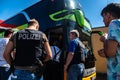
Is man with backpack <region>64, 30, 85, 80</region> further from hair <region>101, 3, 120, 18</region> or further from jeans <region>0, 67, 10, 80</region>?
hair <region>101, 3, 120, 18</region>

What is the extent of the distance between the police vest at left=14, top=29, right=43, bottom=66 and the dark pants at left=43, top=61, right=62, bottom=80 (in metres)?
2.52

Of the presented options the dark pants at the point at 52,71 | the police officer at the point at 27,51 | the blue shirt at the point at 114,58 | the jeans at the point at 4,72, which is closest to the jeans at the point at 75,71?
the dark pants at the point at 52,71

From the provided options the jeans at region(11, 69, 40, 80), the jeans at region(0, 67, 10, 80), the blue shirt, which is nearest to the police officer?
the jeans at region(11, 69, 40, 80)

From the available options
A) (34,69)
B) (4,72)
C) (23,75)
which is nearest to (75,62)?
(4,72)

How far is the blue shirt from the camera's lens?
2.82 meters

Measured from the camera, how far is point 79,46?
571 cm

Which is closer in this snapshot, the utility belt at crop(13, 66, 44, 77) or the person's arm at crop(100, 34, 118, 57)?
the person's arm at crop(100, 34, 118, 57)

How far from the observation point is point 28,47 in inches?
141

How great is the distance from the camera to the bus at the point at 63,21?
6.43 meters

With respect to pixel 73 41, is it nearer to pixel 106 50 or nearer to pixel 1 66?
pixel 1 66

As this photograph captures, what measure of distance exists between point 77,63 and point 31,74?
2240 millimetres

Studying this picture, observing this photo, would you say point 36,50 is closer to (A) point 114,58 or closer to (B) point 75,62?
(A) point 114,58

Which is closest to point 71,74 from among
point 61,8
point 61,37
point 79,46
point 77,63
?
point 77,63

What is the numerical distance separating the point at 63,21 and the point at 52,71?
132 centimetres
